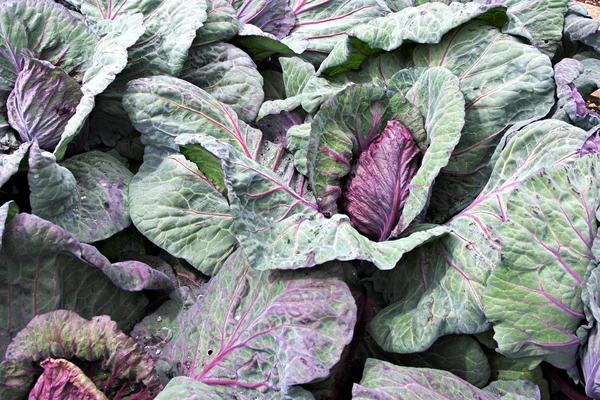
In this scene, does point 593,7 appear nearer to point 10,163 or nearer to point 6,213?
point 10,163

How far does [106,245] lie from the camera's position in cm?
253

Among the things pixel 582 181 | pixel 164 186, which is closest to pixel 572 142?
pixel 582 181

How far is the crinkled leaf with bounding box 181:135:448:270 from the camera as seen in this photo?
6.24 ft

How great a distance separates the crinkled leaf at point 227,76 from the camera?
108 inches

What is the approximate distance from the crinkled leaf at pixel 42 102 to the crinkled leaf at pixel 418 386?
1.63 meters

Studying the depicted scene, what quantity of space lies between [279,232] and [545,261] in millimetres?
906

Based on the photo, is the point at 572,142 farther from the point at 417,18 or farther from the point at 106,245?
the point at 106,245

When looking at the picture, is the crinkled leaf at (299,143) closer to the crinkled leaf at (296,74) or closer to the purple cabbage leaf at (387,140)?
the purple cabbage leaf at (387,140)

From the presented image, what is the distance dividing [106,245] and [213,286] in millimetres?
647

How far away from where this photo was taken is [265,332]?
1914mm

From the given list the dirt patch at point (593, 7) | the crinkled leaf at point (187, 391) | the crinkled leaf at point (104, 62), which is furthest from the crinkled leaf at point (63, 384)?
the dirt patch at point (593, 7)

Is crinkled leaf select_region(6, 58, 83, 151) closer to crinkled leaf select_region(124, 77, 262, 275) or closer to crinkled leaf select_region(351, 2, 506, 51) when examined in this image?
crinkled leaf select_region(124, 77, 262, 275)

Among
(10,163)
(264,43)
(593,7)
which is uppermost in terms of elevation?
→ (10,163)

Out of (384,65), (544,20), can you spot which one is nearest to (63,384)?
(384,65)
